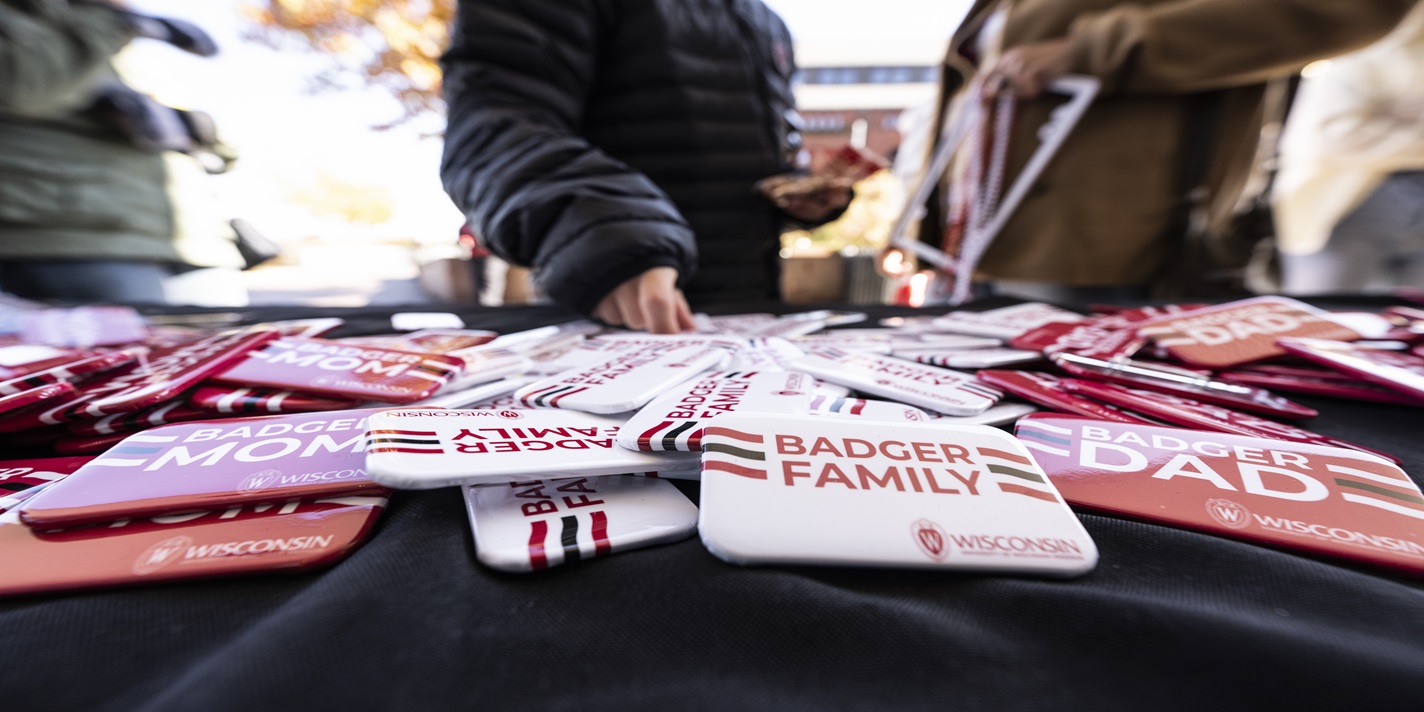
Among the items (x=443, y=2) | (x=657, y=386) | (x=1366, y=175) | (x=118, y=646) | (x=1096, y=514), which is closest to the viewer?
(x=118, y=646)

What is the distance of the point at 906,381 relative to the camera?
56cm

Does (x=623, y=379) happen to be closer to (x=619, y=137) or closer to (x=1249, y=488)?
(x=1249, y=488)

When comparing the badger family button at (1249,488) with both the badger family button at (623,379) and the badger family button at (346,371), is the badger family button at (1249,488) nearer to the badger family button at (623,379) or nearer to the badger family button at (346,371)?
the badger family button at (623,379)

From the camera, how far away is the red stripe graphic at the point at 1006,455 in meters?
0.35

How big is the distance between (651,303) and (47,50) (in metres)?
1.66

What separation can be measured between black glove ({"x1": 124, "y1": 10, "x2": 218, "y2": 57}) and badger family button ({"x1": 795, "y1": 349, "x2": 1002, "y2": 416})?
2.24 meters

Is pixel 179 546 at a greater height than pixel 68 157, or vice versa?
pixel 68 157

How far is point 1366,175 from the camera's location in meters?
1.55

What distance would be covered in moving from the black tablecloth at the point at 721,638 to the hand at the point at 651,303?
645 millimetres

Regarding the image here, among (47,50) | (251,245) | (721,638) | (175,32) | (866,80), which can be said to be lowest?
(721,638)

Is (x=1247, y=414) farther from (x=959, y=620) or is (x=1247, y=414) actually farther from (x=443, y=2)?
(x=443, y=2)

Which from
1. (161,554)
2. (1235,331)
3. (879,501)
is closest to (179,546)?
(161,554)

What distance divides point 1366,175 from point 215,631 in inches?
105

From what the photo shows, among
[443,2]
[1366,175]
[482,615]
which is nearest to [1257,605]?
[482,615]
